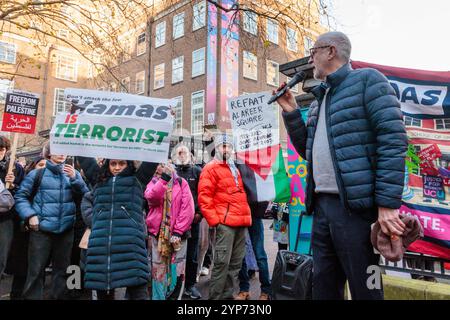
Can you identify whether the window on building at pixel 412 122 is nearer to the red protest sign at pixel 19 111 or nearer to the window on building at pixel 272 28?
the window on building at pixel 272 28

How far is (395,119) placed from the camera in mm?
1912

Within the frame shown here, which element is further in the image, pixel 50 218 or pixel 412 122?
pixel 50 218

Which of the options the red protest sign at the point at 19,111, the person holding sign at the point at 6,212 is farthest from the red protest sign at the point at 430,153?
the red protest sign at the point at 19,111

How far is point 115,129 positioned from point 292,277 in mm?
2077

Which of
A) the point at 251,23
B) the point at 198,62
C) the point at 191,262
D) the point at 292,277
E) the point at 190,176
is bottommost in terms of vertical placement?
the point at 191,262

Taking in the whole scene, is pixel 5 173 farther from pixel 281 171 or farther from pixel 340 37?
pixel 340 37

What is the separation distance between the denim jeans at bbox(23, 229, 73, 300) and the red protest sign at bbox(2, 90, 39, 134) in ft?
5.59

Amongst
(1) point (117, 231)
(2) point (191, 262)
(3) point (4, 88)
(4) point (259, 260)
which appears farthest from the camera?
(3) point (4, 88)

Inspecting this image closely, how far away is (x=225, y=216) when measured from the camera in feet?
13.3

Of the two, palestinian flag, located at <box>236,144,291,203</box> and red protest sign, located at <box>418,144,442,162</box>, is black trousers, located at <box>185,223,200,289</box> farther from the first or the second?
red protest sign, located at <box>418,144,442,162</box>

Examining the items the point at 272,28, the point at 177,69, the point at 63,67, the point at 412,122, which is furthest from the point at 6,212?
the point at 63,67

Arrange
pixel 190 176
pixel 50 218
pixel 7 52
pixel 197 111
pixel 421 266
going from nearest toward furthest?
pixel 421 266, pixel 50 218, pixel 190 176, pixel 197 111, pixel 7 52

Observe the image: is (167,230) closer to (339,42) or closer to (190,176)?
(190,176)
